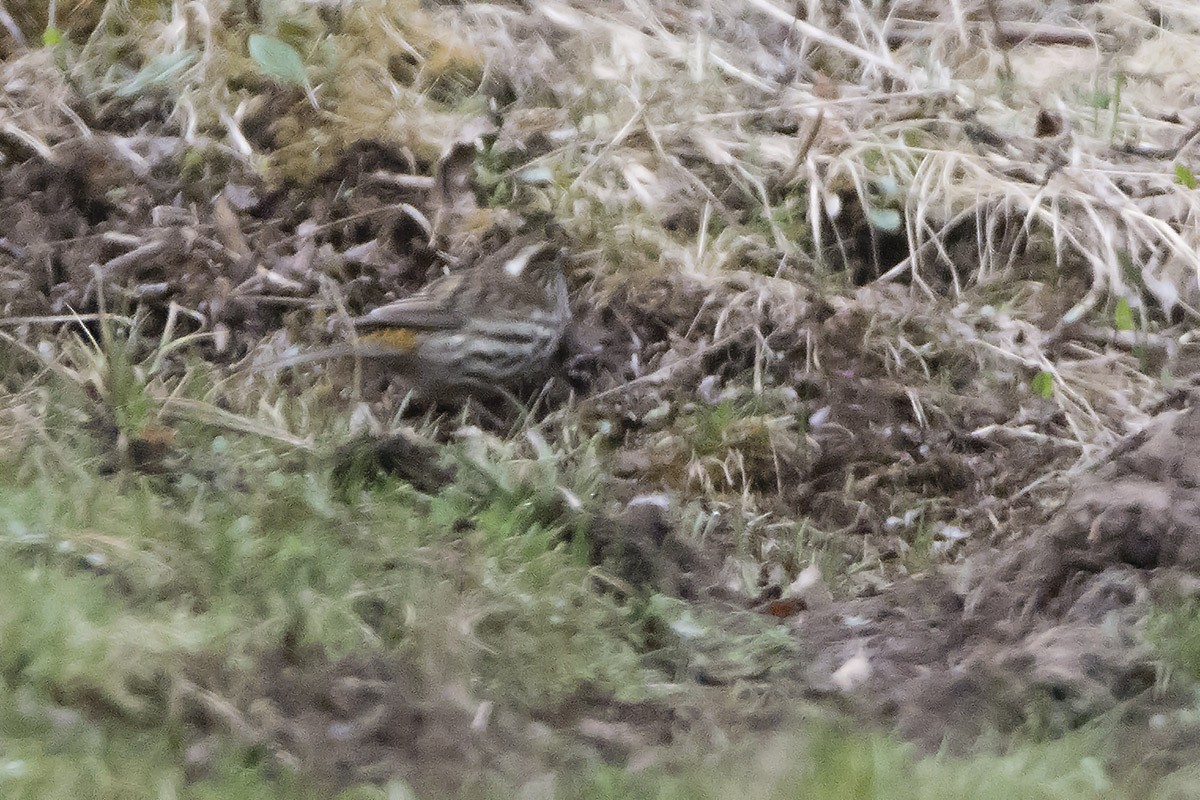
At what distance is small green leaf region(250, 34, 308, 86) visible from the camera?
164 inches

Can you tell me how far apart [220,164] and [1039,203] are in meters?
2.95

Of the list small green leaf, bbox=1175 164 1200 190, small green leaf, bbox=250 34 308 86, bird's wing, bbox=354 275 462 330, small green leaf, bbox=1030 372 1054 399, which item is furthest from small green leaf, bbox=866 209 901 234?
small green leaf, bbox=250 34 308 86

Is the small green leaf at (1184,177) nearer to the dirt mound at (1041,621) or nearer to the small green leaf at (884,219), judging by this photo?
the small green leaf at (884,219)

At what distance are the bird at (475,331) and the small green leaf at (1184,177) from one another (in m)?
2.17

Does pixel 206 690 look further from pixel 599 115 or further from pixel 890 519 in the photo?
pixel 599 115

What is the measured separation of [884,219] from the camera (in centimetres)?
427

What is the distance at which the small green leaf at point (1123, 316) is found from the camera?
3807mm

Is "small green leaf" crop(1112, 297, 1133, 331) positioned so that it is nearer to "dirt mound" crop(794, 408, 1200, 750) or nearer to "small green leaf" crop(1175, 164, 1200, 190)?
"small green leaf" crop(1175, 164, 1200, 190)

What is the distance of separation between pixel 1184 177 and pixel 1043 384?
102 cm

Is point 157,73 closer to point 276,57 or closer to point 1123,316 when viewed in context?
point 276,57

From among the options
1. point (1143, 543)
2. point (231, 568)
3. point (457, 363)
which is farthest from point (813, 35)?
point (231, 568)

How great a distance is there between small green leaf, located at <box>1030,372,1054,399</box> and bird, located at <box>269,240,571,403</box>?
5.12 feet

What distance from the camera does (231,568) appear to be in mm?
2279

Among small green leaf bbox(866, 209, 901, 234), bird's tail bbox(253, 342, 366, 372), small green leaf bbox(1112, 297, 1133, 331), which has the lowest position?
small green leaf bbox(1112, 297, 1133, 331)
